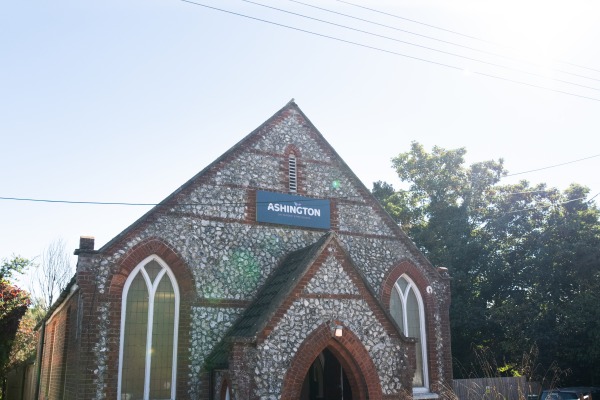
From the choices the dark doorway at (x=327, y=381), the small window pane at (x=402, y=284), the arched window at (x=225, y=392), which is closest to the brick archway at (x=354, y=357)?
the arched window at (x=225, y=392)

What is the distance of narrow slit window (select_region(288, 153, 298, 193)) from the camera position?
1712cm

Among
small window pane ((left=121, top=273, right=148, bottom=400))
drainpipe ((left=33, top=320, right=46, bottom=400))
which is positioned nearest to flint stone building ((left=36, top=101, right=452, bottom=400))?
small window pane ((left=121, top=273, right=148, bottom=400))

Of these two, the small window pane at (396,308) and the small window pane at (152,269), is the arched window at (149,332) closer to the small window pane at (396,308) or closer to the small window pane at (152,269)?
the small window pane at (152,269)

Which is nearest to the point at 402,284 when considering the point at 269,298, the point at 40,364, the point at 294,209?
the point at 294,209

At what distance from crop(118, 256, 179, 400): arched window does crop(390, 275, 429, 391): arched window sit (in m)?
7.50

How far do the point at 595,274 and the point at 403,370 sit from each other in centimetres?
1601

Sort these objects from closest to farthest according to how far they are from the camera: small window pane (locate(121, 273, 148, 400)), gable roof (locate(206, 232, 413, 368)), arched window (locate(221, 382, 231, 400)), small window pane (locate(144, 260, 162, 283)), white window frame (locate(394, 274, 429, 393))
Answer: gable roof (locate(206, 232, 413, 368)) → arched window (locate(221, 382, 231, 400)) → small window pane (locate(121, 273, 148, 400)) → small window pane (locate(144, 260, 162, 283)) → white window frame (locate(394, 274, 429, 393))

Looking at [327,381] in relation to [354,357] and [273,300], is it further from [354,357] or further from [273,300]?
[273,300]

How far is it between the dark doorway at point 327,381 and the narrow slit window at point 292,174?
5.24m

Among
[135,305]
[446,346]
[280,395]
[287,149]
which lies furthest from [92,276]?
[446,346]

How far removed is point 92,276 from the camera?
518 inches

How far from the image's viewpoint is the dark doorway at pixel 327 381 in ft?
52.3

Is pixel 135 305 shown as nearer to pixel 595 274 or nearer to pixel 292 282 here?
pixel 292 282

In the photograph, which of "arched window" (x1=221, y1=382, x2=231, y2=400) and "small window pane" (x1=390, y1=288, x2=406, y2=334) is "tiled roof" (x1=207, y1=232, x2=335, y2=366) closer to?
"arched window" (x1=221, y1=382, x2=231, y2=400)
